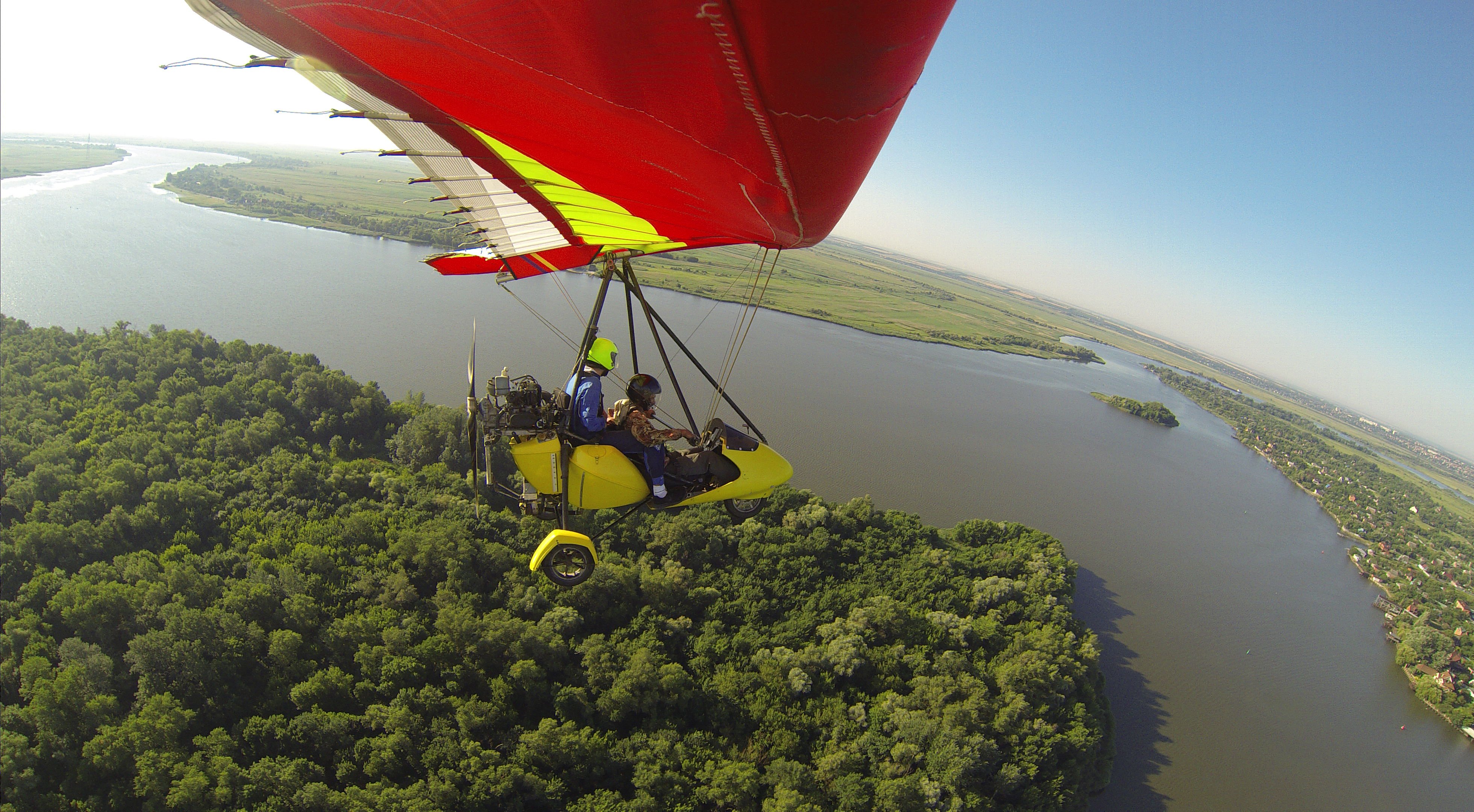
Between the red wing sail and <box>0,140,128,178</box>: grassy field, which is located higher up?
<box>0,140,128,178</box>: grassy field

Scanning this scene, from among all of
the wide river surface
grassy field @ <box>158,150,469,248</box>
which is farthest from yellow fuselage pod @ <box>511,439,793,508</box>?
grassy field @ <box>158,150,469,248</box>

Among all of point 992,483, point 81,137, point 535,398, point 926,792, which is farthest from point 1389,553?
point 81,137

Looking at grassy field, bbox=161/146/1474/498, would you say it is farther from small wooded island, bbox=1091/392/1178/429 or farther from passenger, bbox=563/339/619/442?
passenger, bbox=563/339/619/442

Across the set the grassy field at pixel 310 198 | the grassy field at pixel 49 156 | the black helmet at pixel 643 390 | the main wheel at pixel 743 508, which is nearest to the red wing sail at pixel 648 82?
the black helmet at pixel 643 390

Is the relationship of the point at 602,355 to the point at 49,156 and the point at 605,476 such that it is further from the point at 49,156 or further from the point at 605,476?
the point at 49,156

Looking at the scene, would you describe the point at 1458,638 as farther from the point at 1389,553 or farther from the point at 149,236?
the point at 149,236
